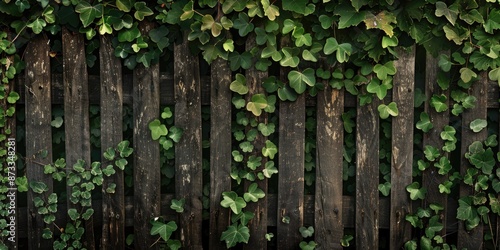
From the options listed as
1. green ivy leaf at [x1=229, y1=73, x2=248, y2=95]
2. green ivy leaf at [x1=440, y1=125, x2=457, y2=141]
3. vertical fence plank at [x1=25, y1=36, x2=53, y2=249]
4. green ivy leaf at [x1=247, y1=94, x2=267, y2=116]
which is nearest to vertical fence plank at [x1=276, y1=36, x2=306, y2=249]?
green ivy leaf at [x1=247, y1=94, x2=267, y2=116]

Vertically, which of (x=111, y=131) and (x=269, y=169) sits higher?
(x=111, y=131)

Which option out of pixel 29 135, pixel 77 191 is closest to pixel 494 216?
pixel 77 191

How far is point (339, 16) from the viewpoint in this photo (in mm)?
4039

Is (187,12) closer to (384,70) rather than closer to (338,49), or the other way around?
(338,49)

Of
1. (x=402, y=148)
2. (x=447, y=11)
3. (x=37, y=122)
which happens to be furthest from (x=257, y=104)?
(x=37, y=122)

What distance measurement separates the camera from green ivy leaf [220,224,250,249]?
166 inches

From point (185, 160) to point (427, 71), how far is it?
138cm

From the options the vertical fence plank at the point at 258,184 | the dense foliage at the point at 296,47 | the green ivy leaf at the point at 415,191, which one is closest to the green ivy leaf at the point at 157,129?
the dense foliage at the point at 296,47

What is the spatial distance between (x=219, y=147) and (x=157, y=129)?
35 centimetres

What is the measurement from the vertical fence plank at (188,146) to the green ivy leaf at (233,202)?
154 mm

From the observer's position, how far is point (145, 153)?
167 inches

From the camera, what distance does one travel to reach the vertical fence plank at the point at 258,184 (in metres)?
4.14

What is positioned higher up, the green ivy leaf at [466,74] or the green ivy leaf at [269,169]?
the green ivy leaf at [466,74]

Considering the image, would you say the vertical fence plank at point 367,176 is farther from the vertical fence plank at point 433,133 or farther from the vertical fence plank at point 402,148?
the vertical fence plank at point 433,133
